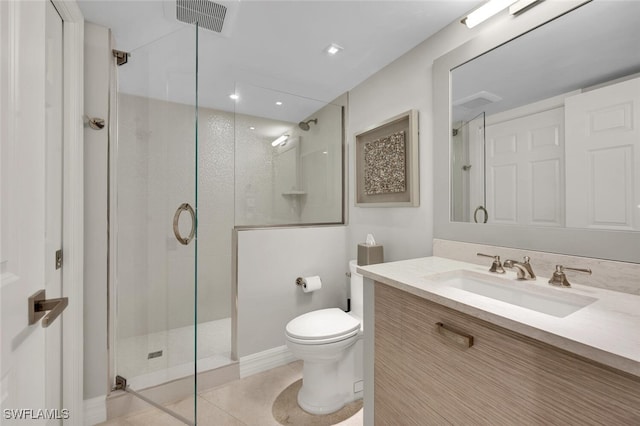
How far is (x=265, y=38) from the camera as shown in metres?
1.68

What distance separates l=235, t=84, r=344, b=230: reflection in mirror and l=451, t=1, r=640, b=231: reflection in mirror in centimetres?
118

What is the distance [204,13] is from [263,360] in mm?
2281

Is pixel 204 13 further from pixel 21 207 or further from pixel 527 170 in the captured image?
pixel 527 170

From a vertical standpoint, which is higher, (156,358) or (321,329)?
(321,329)

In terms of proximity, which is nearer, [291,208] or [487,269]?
[487,269]

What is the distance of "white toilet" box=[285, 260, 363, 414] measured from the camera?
1.49 metres

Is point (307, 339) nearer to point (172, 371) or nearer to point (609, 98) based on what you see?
point (172, 371)

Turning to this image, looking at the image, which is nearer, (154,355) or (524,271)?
(524,271)

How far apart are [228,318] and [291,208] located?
3.84 feet

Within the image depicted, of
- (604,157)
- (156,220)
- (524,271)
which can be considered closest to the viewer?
(604,157)

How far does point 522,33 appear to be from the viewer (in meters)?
1.18

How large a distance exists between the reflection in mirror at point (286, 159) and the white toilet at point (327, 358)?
879mm

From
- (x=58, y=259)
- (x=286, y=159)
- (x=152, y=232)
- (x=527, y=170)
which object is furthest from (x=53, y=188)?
(x=527, y=170)

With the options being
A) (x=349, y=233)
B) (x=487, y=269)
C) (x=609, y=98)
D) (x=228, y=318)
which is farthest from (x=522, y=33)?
(x=228, y=318)
